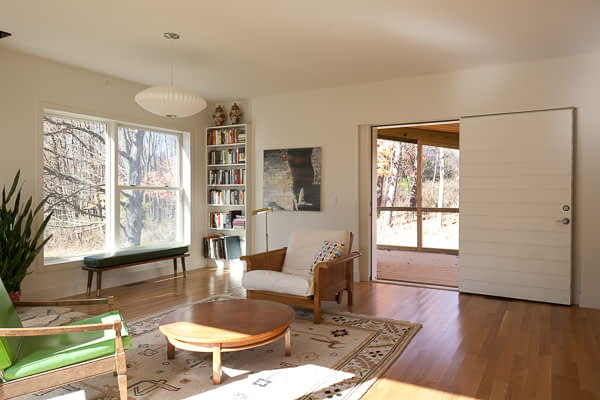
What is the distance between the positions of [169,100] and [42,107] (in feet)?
6.26

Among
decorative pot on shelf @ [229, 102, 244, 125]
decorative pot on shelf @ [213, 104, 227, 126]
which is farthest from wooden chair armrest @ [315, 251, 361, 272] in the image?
decorative pot on shelf @ [213, 104, 227, 126]

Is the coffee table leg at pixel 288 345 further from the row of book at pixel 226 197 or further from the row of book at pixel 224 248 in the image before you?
the row of book at pixel 226 197

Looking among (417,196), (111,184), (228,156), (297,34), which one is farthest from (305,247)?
(417,196)

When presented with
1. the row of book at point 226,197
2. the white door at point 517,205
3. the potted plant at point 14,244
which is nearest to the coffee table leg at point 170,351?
the potted plant at point 14,244

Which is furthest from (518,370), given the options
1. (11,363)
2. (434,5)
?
(11,363)

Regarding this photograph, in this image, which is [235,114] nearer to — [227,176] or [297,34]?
[227,176]

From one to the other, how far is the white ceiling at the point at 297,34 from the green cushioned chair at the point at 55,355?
245 cm

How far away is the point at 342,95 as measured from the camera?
5.93m

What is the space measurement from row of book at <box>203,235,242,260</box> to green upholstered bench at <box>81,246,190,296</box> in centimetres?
86

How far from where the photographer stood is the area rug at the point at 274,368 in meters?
2.58

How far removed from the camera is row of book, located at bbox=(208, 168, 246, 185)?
670 centimetres

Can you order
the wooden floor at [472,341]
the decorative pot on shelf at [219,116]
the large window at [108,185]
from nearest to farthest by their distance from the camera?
the wooden floor at [472,341], the large window at [108,185], the decorative pot on shelf at [219,116]

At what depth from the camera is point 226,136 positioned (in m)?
6.77

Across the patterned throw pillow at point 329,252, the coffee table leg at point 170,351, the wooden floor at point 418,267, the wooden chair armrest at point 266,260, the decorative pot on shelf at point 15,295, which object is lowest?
the wooden floor at point 418,267
